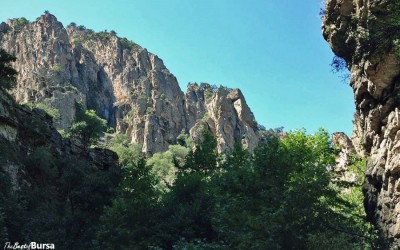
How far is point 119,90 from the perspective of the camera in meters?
154

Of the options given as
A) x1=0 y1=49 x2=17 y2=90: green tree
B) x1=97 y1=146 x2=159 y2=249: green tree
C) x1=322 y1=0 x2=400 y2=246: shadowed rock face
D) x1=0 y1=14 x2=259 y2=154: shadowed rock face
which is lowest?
x1=97 y1=146 x2=159 y2=249: green tree

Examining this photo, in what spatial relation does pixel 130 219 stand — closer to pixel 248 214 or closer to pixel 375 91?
pixel 248 214

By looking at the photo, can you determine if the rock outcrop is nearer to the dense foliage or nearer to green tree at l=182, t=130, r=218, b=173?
green tree at l=182, t=130, r=218, b=173

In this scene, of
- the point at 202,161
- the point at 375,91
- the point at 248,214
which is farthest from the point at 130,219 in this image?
the point at 202,161

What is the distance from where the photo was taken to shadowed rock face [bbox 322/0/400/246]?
60.3ft

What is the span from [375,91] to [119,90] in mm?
139772

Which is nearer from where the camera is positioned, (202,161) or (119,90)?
(202,161)

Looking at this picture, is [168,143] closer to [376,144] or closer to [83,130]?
[83,130]

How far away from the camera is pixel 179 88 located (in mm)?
151750

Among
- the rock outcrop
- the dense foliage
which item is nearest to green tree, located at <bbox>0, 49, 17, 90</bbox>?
the rock outcrop

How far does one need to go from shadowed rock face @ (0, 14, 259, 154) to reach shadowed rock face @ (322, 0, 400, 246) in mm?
85710

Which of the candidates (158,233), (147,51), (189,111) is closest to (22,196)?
(158,233)

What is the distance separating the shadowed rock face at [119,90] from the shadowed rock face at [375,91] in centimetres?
8571

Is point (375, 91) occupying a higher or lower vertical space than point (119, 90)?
lower
